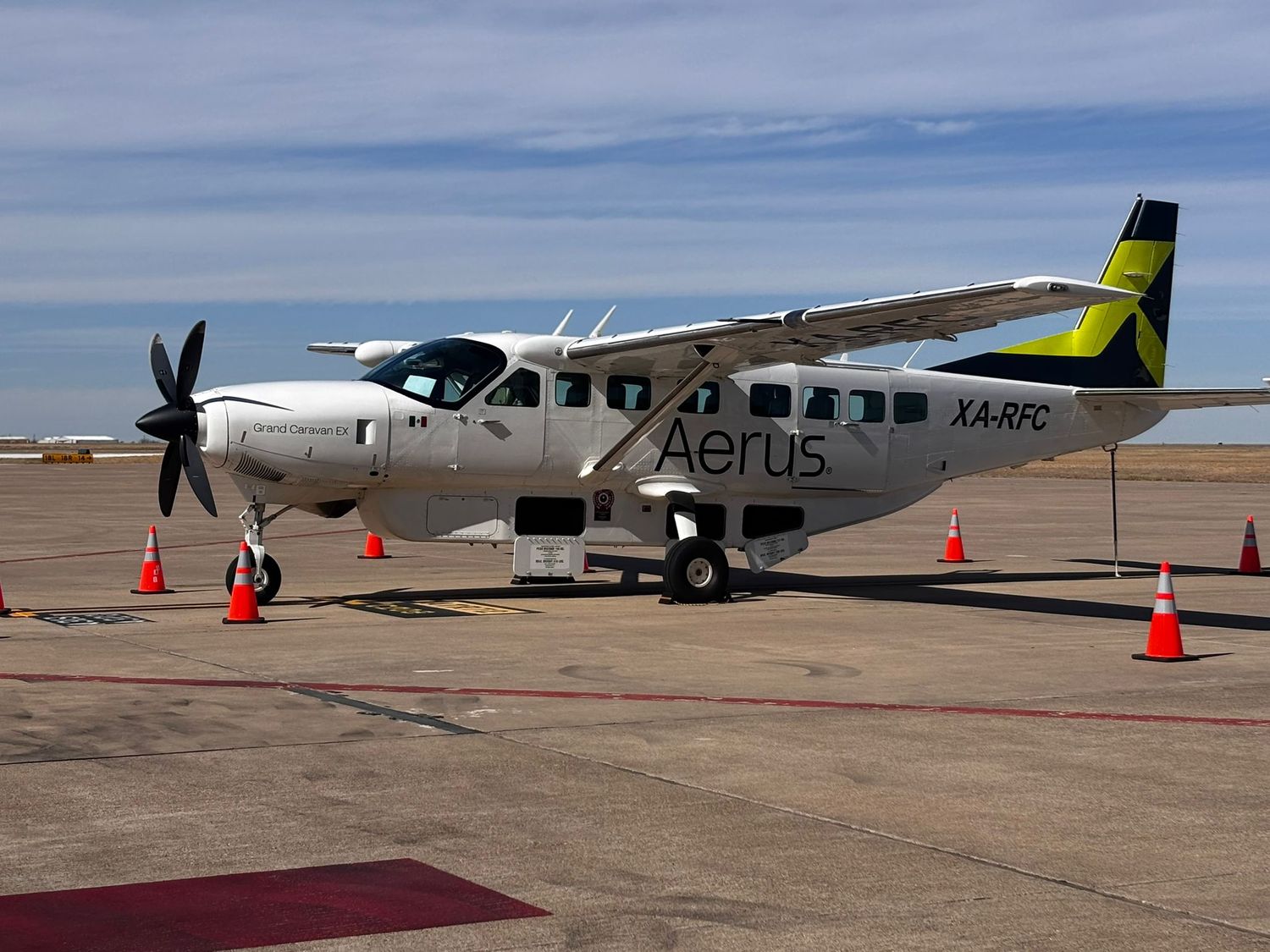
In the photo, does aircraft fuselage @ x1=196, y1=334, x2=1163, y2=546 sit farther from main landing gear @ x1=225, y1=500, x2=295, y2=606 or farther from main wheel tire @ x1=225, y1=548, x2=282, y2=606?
main wheel tire @ x1=225, y1=548, x2=282, y2=606

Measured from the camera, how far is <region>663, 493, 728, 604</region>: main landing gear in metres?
16.8

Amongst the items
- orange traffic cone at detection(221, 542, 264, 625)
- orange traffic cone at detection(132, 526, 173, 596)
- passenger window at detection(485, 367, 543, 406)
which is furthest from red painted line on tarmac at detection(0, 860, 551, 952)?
orange traffic cone at detection(132, 526, 173, 596)

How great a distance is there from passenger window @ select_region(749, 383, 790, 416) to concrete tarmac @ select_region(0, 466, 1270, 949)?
101 inches

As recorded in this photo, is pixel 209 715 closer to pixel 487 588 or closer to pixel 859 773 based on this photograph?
pixel 859 773

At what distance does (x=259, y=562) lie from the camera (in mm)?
15914

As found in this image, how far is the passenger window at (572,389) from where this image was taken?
1717 centimetres

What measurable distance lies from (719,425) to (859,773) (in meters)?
10.4

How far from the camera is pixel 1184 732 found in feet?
29.7

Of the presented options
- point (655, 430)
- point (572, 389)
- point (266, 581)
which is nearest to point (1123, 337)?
point (655, 430)

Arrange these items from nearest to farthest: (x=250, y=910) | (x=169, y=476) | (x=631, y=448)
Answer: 1. (x=250, y=910)
2. (x=169, y=476)
3. (x=631, y=448)

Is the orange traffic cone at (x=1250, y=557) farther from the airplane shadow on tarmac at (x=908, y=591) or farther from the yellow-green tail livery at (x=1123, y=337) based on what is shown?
→ the yellow-green tail livery at (x=1123, y=337)

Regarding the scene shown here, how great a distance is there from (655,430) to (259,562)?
4839 mm

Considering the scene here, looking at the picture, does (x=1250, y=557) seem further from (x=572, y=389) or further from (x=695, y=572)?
(x=572, y=389)

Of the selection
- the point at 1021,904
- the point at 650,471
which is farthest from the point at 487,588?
the point at 1021,904
